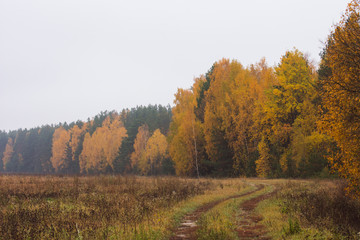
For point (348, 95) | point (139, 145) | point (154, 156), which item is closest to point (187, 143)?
point (154, 156)

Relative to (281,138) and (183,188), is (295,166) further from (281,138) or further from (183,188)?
(183,188)

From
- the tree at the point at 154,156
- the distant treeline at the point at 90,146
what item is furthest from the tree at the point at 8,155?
the tree at the point at 154,156

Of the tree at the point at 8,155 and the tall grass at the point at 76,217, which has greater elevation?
the tree at the point at 8,155

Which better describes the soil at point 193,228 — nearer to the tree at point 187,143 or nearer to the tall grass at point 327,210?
the tall grass at point 327,210

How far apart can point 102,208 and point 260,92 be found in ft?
94.7

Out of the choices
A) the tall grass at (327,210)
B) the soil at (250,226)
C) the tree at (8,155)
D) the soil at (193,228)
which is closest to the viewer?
the soil at (250,226)

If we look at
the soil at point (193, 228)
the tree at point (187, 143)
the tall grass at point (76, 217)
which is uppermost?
the tree at point (187, 143)

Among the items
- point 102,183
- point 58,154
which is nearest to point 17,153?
point 58,154

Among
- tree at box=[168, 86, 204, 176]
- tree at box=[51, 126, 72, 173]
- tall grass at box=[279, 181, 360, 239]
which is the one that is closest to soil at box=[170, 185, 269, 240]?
tall grass at box=[279, 181, 360, 239]

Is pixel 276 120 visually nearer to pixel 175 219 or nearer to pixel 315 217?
pixel 315 217

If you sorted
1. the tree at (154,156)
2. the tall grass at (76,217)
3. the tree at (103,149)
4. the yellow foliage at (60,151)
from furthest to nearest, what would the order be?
the yellow foliage at (60,151), the tree at (103,149), the tree at (154,156), the tall grass at (76,217)

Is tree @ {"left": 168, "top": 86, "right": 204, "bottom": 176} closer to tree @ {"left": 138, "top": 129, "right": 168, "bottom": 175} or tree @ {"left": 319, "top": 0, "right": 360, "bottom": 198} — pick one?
tree @ {"left": 138, "top": 129, "right": 168, "bottom": 175}

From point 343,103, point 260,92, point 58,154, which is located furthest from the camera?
point 58,154

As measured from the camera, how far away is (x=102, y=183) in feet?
65.8
